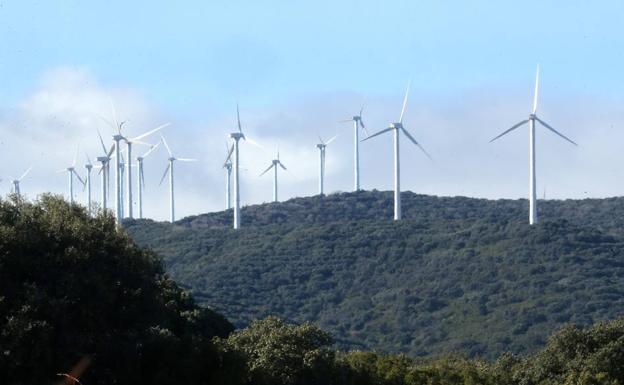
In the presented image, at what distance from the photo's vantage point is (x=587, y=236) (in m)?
171

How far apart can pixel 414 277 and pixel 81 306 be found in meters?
116

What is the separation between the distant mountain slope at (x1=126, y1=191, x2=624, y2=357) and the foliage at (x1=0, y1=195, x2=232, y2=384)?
7075 cm

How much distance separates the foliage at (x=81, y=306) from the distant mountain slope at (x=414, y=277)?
232 feet

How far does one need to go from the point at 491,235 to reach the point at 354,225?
23.8 meters

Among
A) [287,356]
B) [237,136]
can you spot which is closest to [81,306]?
[287,356]

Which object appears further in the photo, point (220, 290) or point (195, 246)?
point (195, 246)

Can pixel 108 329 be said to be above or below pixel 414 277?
below

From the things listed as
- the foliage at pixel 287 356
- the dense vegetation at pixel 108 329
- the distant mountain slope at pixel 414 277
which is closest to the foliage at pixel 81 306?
the dense vegetation at pixel 108 329

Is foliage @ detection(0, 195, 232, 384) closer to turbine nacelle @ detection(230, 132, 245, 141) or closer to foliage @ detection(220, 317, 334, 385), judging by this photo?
foliage @ detection(220, 317, 334, 385)

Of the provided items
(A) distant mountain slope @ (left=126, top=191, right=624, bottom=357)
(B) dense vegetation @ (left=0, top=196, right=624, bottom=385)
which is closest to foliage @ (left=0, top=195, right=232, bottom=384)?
(B) dense vegetation @ (left=0, top=196, right=624, bottom=385)

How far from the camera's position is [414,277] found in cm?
16525

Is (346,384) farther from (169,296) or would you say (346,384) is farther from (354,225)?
(354,225)

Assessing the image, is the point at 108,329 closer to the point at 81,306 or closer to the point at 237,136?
the point at 81,306

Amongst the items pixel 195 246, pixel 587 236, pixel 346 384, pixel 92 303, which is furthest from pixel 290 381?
pixel 195 246
